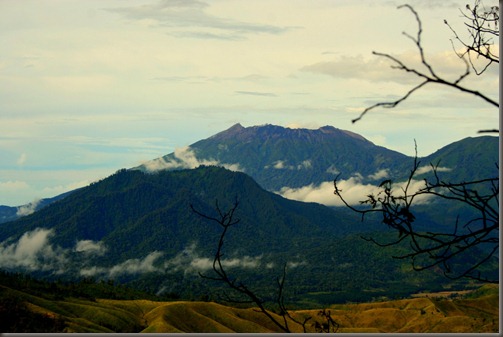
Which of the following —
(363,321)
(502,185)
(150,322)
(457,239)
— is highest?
(502,185)

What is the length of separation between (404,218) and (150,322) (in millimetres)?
120197

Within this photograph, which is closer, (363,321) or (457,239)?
(457,239)

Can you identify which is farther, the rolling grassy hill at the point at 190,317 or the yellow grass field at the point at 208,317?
the yellow grass field at the point at 208,317

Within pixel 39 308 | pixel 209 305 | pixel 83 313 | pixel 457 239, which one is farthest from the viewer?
pixel 209 305

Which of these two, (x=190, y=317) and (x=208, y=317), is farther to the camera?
(x=208, y=317)

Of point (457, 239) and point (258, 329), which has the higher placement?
point (457, 239)

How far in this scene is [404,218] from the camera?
273 inches

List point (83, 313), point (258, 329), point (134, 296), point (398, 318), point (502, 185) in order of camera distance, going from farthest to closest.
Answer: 1. point (134, 296)
2. point (398, 318)
3. point (258, 329)
4. point (83, 313)
5. point (502, 185)

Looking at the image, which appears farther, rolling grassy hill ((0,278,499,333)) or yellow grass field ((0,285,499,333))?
yellow grass field ((0,285,499,333))

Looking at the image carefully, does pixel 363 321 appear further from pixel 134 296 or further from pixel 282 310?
pixel 282 310

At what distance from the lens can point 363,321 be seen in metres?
183

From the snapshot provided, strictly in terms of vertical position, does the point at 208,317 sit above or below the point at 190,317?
below

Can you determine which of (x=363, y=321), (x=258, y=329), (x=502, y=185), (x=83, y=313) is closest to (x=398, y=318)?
(x=363, y=321)

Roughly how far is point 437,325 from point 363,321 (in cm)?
3369
